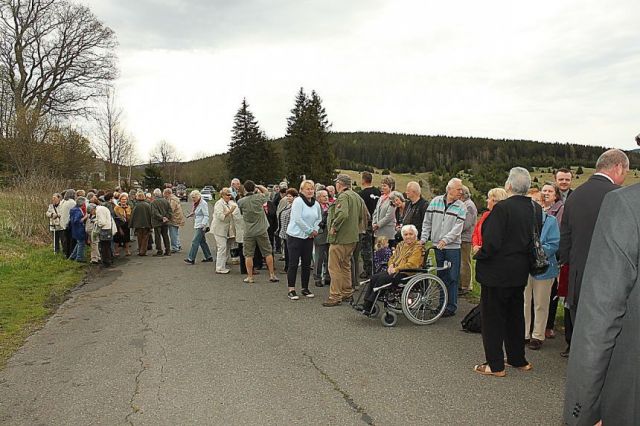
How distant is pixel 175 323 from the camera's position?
7746mm

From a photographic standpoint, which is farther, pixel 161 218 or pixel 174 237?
pixel 174 237

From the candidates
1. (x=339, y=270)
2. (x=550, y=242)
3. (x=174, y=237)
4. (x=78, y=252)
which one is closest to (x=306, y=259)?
(x=339, y=270)

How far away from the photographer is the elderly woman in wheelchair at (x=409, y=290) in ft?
24.6

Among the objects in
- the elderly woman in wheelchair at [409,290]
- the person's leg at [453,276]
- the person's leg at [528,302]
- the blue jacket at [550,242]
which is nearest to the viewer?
the blue jacket at [550,242]

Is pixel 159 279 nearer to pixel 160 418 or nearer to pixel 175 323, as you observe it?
pixel 175 323

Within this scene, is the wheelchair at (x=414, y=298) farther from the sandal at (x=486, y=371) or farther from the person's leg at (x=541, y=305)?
the sandal at (x=486, y=371)

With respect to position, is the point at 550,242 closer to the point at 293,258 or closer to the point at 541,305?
the point at 541,305

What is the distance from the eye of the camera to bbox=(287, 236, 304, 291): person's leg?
945 centimetres

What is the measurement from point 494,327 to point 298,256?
15.1ft

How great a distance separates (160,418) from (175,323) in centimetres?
334

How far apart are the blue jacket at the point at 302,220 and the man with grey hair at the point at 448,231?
2.17 meters

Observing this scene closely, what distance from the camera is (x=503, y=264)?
5.52 meters

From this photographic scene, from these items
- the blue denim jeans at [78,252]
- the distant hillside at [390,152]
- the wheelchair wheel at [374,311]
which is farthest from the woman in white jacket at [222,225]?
the distant hillside at [390,152]

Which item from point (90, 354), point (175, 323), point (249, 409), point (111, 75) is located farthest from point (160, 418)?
point (111, 75)
